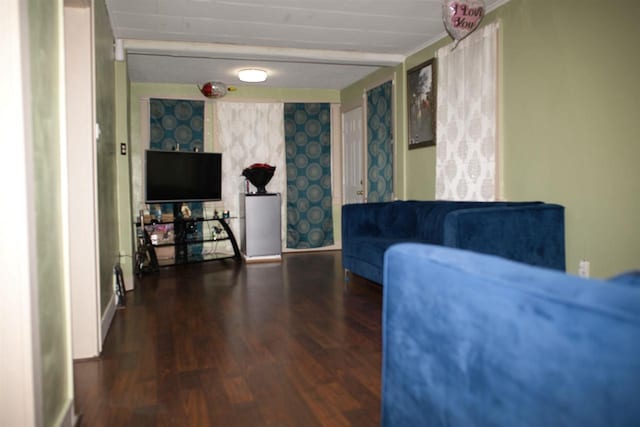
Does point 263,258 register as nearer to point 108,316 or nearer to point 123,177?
point 123,177

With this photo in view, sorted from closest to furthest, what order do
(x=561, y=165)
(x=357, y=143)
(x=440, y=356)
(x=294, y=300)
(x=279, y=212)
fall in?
(x=440, y=356) → (x=561, y=165) → (x=294, y=300) → (x=279, y=212) → (x=357, y=143)

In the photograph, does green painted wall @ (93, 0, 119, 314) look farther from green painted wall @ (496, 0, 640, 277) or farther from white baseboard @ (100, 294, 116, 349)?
green painted wall @ (496, 0, 640, 277)

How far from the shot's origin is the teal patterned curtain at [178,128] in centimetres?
650

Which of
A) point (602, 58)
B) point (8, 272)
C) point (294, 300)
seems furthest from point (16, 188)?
point (602, 58)

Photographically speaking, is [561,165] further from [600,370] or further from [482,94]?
[600,370]

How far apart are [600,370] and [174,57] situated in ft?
17.8

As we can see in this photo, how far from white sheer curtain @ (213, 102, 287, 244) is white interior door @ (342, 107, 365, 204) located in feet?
3.09

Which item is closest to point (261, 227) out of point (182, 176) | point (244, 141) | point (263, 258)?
point (263, 258)

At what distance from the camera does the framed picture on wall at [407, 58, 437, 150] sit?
15.7 feet

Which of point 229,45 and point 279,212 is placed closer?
point 229,45

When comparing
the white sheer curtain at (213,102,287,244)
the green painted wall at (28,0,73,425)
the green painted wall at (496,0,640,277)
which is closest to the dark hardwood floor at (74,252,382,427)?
the green painted wall at (28,0,73,425)

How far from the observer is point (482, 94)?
400 centimetres

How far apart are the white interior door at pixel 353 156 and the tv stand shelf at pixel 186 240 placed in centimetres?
185

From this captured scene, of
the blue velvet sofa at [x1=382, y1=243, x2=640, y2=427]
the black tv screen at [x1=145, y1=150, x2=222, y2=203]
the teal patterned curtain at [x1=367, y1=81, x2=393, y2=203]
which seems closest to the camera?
the blue velvet sofa at [x1=382, y1=243, x2=640, y2=427]
